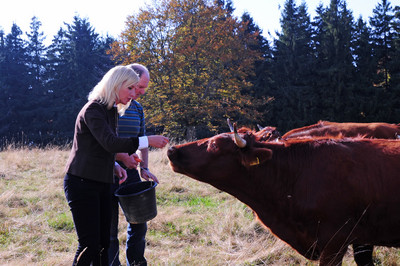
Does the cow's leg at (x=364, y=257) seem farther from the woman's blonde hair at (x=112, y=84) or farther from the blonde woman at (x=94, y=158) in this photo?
the woman's blonde hair at (x=112, y=84)

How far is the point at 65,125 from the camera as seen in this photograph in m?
31.3

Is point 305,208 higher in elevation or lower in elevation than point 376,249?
higher

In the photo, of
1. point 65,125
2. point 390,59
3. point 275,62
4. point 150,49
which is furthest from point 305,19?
point 65,125

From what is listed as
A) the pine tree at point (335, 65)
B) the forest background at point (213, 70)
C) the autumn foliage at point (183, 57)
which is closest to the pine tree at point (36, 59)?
the forest background at point (213, 70)

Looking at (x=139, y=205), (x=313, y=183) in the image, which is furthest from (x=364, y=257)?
(x=139, y=205)

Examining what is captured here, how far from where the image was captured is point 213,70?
21.6m

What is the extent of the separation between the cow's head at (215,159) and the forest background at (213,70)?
48.5 feet

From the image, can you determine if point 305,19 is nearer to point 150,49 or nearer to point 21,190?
point 150,49

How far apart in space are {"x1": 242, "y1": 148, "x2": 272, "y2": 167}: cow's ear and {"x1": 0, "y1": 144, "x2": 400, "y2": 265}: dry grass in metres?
1.26

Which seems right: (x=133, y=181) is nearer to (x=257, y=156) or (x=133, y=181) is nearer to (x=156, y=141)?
(x=156, y=141)

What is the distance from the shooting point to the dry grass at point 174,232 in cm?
398

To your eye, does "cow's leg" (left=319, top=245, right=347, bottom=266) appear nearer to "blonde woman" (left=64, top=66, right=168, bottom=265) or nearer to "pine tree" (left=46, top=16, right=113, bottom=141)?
"blonde woman" (left=64, top=66, right=168, bottom=265)

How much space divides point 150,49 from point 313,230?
18.9m

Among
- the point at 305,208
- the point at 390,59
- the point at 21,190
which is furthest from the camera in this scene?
the point at 390,59
